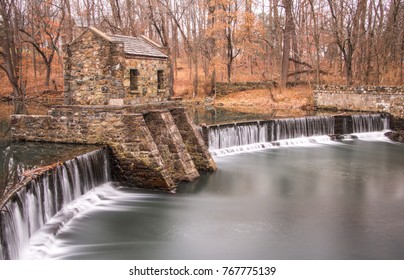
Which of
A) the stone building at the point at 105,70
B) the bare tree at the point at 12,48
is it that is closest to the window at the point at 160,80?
the stone building at the point at 105,70

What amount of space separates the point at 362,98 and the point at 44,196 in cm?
2180

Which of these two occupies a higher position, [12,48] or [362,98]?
[12,48]

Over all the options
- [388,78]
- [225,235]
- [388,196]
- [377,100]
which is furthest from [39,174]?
[388,78]

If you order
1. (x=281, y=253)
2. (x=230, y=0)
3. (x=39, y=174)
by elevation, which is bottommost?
(x=281, y=253)

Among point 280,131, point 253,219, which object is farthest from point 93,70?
point 280,131

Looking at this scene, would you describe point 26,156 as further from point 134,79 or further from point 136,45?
point 136,45

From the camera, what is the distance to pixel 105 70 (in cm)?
1292

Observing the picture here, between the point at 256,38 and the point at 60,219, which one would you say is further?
the point at 256,38

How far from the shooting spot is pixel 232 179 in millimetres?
14234

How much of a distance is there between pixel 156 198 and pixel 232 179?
330cm

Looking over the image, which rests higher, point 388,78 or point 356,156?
point 388,78

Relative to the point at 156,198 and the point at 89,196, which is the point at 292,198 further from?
the point at 89,196

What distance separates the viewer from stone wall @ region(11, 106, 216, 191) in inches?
487

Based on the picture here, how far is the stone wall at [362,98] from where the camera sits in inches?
976
